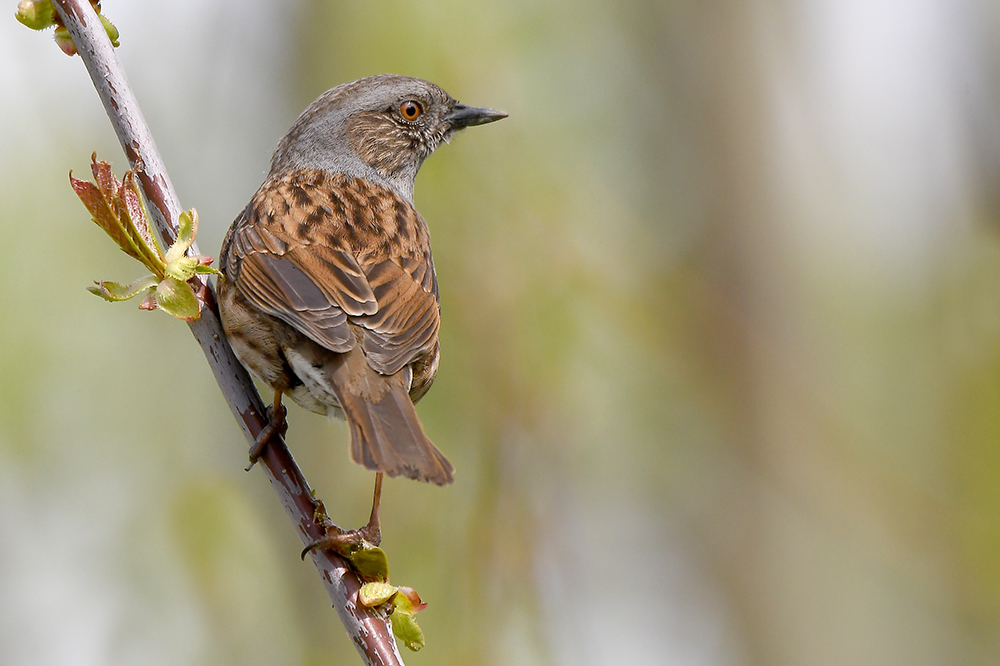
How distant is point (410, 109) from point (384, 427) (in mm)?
2556

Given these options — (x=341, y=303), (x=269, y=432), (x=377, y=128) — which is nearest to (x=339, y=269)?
(x=341, y=303)

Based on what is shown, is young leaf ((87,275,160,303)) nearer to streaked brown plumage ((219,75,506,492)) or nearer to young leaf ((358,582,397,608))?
streaked brown plumage ((219,75,506,492))

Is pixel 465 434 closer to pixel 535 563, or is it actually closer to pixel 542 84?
pixel 535 563

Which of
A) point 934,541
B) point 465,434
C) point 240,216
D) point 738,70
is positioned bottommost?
point 934,541

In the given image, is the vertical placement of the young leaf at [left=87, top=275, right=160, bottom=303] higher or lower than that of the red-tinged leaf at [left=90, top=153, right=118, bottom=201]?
lower

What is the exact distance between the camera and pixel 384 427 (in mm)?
2566

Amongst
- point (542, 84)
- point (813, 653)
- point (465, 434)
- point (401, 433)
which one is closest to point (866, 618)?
point (813, 653)

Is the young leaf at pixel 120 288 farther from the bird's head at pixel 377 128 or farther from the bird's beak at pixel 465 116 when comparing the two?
the bird's beak at pixel 465 116

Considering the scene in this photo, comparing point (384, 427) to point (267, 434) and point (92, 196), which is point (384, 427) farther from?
point (92, 196)

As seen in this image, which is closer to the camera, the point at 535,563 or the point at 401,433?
the point at 401,433

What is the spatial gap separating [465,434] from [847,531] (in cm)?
348

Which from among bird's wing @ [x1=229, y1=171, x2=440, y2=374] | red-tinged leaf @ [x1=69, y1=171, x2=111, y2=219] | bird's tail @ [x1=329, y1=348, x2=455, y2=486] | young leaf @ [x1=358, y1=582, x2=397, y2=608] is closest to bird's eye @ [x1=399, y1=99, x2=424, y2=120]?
bird's wing @ [x1=229, y1=171, x2=440, y2=374]

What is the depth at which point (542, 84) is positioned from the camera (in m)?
7.05

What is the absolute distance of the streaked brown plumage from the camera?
266cm
